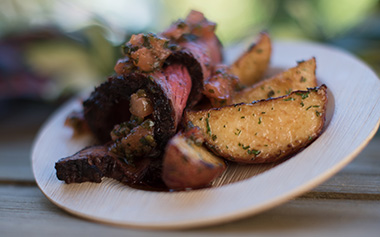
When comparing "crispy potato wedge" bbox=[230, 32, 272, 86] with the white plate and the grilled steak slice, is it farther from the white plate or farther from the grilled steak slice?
the grilled steak slice

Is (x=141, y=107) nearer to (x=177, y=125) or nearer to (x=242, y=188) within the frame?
(x=177, y=125)

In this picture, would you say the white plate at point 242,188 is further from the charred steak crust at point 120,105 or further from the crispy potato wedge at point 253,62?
the crispy potato wedge at point 253,62

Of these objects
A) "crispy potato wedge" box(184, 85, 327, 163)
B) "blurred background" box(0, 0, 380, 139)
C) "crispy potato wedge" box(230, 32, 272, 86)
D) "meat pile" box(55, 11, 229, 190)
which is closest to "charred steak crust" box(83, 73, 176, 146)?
"meat pile" box(55, 11, 229, 190)

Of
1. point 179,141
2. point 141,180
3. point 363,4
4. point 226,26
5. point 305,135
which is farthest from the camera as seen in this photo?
point 226,26

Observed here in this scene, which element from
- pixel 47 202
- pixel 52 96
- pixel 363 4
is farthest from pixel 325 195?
pixel 363 4

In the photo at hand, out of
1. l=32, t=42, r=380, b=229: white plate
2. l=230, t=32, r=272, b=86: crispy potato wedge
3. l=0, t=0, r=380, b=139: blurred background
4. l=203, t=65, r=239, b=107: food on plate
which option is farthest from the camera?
l=0, t=0, r=380, b=139: blurred background

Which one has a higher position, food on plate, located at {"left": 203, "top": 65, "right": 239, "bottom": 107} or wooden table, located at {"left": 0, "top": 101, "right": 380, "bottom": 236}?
food on plate, located at {"left": 203, "top": 65, "right": 239, "bottom": 107}

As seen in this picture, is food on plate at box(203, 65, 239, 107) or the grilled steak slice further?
food on plate at box(203, 65, 239, 107)

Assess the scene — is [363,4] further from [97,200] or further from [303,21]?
[97,200]
